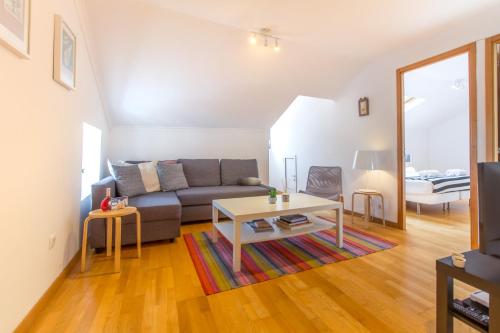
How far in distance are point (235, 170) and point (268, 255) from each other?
7.03ft

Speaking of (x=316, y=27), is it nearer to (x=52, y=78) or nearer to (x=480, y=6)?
(x=480, y=6)

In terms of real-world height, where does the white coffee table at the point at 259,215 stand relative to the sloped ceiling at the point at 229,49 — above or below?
below

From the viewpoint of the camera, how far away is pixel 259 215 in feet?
6.81

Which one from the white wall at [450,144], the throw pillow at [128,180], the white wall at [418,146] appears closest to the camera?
the throw pillow at [128,180]

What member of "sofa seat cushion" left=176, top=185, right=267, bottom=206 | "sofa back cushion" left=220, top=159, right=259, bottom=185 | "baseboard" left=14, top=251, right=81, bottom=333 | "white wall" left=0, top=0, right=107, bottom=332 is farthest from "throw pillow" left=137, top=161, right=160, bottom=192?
"baseboard" left=14, top=251, right=81, bottom=333

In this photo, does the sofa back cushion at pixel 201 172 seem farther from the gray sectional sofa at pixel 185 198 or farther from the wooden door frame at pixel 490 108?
the wooden door frame at pixel 490 108

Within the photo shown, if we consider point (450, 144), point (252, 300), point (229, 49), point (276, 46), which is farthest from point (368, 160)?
point (450, 144)

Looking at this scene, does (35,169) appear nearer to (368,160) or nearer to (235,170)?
(235,170)

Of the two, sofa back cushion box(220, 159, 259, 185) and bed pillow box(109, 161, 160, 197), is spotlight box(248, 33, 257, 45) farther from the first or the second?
bed pillow box(109, 161, 160, 197)

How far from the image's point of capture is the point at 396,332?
1314mm

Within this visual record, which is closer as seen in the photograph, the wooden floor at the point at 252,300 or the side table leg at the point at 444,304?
the side table leg at the point at 444,304

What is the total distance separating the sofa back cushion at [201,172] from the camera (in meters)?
3.94

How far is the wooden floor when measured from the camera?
54.1 inches

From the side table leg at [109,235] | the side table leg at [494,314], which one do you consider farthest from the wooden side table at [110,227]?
the side table leg at [494,314]
